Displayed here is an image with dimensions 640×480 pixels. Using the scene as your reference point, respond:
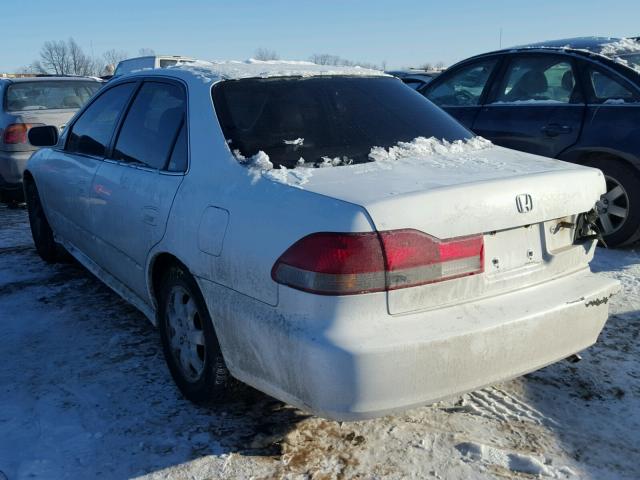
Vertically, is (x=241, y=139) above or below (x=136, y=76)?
below

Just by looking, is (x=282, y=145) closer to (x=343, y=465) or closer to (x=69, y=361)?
(x=343, y=465)

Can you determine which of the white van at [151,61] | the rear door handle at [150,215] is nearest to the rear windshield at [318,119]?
the rear door handle at [150,215]

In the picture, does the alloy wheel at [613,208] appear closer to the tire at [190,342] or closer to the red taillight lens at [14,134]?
the tire at [190,342]

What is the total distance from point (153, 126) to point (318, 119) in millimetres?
980

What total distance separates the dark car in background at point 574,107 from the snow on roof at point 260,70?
2.38m

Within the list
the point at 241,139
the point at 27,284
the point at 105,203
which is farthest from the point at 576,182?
the point at 27,284

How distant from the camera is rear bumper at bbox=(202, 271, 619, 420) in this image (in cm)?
207

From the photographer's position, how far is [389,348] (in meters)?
2.07

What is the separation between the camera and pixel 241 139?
2725 mm

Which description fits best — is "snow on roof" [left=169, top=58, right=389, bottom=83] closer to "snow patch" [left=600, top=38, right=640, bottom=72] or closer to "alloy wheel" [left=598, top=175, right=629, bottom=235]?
"alloy wheel" [left=598, top=175, right=629, bottom=235]

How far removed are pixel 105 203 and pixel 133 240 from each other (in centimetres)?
49

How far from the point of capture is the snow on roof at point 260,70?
3129 mm

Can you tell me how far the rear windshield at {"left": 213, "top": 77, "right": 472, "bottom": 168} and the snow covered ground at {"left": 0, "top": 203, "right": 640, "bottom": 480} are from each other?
1.15 m

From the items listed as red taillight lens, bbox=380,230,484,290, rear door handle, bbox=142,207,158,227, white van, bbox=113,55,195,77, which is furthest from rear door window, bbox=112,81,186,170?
white van, bbox=113,55,195,77
